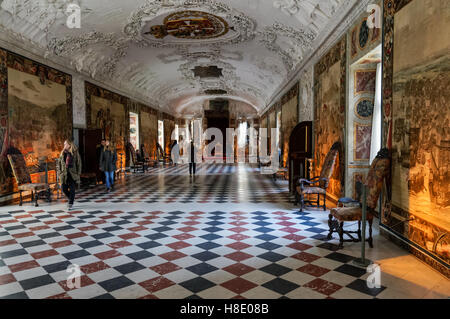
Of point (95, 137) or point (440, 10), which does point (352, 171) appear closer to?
point (440, 10)

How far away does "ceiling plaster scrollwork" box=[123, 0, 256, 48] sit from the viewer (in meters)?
10.5

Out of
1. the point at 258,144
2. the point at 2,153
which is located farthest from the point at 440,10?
the point at 258,144

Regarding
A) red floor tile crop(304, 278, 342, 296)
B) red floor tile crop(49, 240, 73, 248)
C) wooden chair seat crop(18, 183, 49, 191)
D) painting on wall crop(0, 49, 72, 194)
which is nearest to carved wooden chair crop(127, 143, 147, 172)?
painting on wall crop(0, 49, 72, 194)

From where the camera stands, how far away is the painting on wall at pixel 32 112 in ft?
31.3

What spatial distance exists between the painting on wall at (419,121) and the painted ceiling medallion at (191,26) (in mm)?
7526

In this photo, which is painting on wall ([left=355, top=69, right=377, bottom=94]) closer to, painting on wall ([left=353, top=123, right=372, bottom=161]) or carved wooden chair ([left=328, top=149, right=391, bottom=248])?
painting on wall ([left=353, top=123, right=372, bottom=161])

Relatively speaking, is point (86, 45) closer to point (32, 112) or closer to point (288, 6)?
point (32, 112)

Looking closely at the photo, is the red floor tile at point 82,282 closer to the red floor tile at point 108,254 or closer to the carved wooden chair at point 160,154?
the red floor tile at point 108,254

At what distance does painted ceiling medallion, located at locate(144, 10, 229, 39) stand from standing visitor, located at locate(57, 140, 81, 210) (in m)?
6.26

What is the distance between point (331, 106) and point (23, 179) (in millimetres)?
9709

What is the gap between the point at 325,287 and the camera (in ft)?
12.7

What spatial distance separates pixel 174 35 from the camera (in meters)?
13.9

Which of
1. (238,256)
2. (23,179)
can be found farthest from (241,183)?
(238,256)

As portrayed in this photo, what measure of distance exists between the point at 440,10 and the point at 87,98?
46.5 feet
